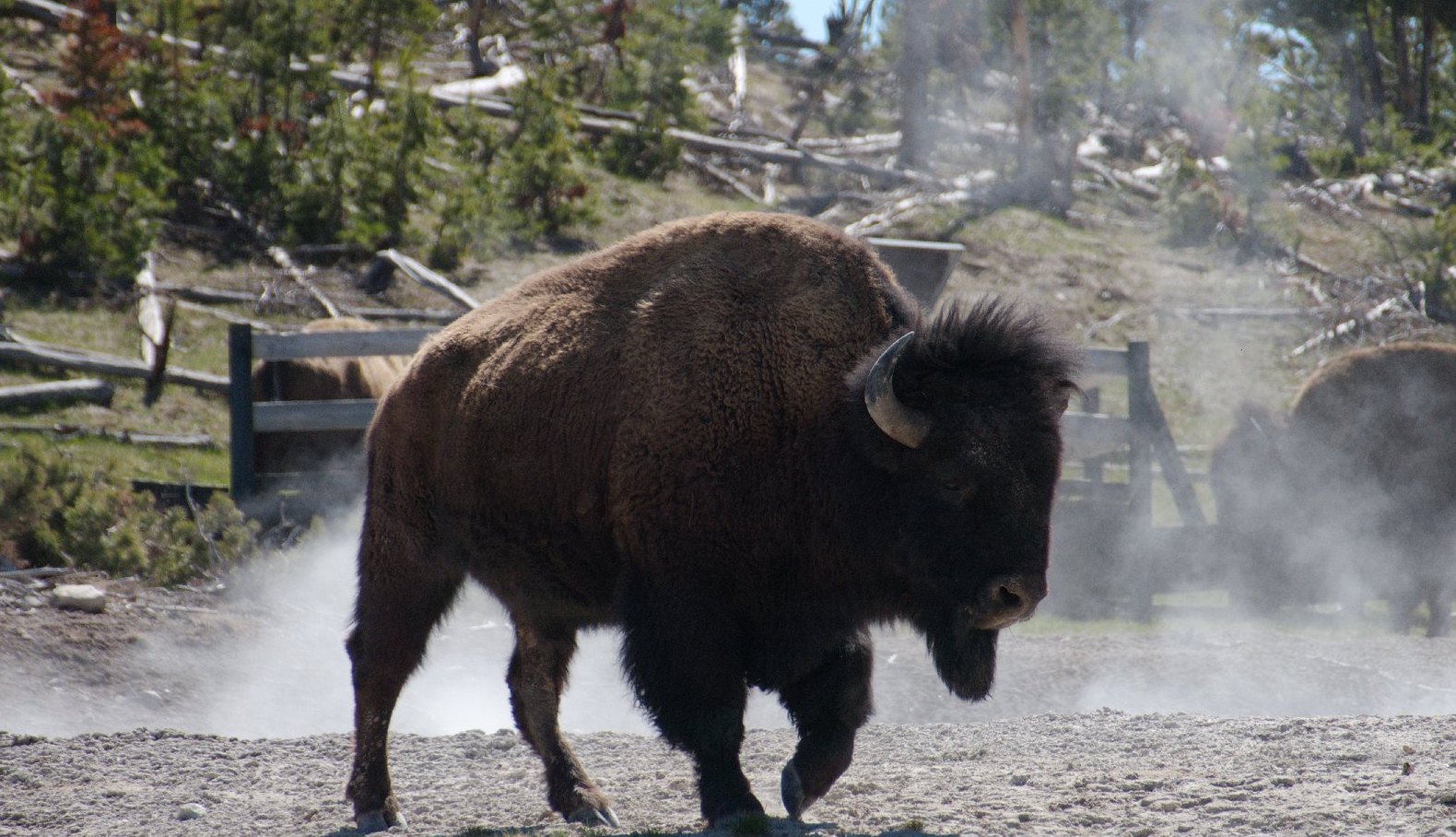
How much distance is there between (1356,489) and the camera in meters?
10.9

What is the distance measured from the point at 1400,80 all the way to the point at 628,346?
19174mm

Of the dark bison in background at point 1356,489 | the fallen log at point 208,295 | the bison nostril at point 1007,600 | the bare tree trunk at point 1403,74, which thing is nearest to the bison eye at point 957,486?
the bison nostril at point 1007,600

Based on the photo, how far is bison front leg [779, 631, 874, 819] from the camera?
433 centimetres

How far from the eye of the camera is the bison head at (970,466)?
3984 mm

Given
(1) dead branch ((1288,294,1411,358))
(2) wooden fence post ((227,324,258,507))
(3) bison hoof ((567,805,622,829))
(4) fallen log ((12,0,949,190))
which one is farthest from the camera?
(4) fallen log ((12,0,949,190))

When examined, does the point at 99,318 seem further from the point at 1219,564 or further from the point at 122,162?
the point at 1219,564

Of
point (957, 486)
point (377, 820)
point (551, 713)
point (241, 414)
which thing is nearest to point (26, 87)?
point (241, 414)

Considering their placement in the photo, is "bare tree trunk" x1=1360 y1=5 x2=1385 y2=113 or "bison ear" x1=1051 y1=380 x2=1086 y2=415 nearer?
"bison ear" x1=1051 y1=380 x2=1086 y2=415

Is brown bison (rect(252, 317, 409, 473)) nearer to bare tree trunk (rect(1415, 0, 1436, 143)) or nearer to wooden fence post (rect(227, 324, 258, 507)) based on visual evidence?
wooden fence post (rect(227, 324, 258, 507))

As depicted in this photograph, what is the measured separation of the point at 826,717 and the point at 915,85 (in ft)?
57.5

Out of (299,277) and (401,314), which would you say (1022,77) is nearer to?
(401,314)

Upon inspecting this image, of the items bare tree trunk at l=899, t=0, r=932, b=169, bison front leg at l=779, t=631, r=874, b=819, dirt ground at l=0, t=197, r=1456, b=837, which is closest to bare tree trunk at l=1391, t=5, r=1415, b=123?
bare tree trunk at l=899, t=0, r=932, b=169

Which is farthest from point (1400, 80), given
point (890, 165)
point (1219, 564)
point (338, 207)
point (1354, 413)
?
point (338, 207)

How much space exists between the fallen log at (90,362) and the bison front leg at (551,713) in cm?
792
